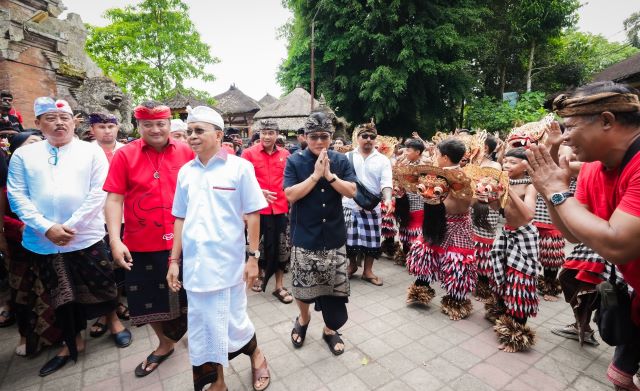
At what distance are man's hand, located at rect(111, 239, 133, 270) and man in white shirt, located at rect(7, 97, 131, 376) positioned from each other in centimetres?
66

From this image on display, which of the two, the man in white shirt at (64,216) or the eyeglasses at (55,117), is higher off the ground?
the eyeglasses at (55,117)

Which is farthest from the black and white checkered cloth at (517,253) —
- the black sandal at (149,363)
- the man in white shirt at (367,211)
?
the black sandal at (149,363)

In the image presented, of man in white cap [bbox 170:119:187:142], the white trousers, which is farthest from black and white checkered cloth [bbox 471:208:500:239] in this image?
man in white cap [bbox 170:119:187:142]

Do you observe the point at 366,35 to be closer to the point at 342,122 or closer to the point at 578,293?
the point at 342,122

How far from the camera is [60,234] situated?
2.73 metres

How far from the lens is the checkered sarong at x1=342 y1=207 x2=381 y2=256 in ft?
15.9

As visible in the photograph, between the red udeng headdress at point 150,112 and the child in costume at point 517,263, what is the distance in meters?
3.28

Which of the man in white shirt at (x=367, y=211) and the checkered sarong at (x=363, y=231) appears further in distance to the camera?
the checkered sarong at (x=363, y=231)

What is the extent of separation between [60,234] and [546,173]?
12.3 ft

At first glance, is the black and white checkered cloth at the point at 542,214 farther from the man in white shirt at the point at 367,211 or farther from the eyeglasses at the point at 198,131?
the eyeglasses at the point at 198,131

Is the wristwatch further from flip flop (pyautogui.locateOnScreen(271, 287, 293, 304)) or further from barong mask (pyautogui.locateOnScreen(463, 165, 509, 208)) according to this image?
flip flop (pyautogui.locateOnScreen(271, 287, 293, 304))

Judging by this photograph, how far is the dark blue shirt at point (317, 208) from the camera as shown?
295 cm

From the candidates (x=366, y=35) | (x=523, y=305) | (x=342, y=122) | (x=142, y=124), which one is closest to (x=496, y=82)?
(x=366, y=35)

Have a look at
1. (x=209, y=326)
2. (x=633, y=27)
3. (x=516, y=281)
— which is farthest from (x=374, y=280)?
(x=633, y=27)
